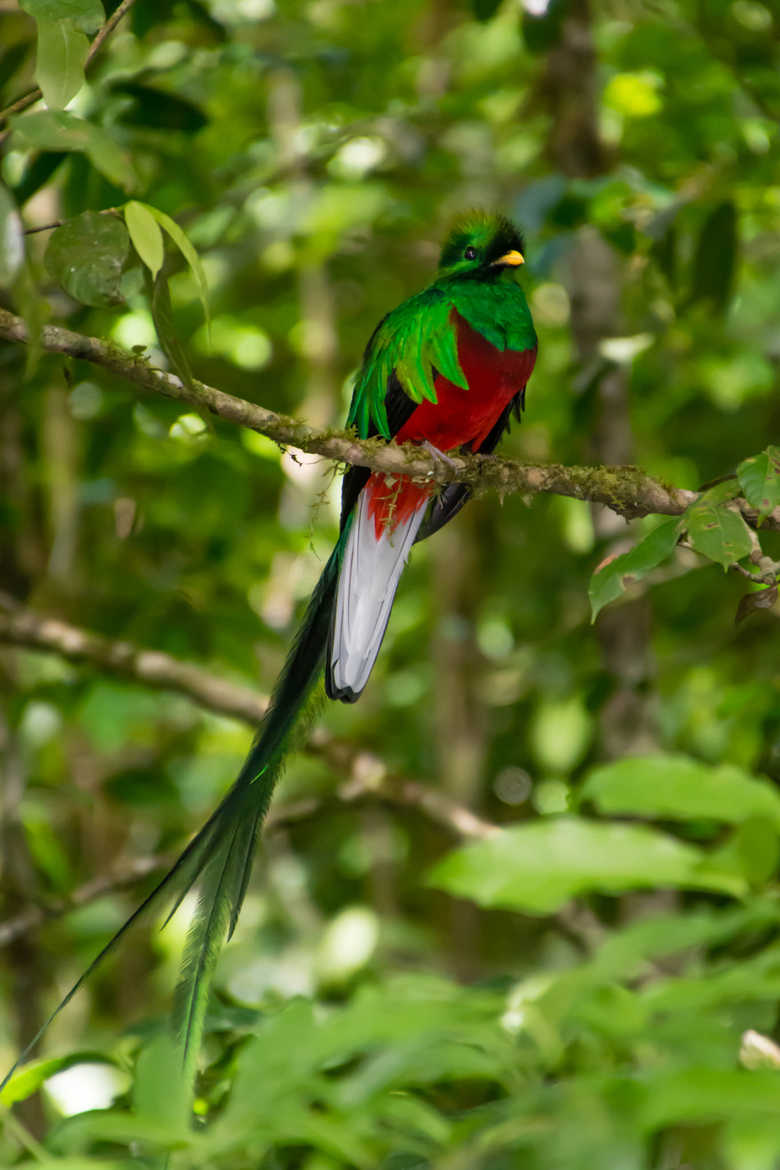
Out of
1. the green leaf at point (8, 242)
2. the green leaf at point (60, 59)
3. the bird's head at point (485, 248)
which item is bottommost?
the bird's head at point (485, 248)

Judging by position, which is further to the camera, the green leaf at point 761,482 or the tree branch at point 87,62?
the green leaf at point 761,482

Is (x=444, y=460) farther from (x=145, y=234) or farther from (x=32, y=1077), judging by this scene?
(x=32, y=1077)

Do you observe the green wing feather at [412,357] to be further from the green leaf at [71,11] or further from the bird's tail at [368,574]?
the green leaf at [71,11]

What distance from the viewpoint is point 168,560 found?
3.07 metres

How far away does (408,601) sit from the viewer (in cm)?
441

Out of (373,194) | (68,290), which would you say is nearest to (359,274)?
(373,194)

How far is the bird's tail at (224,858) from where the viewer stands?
1.45 meters

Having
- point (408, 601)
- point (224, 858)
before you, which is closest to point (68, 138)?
point (224, 858)

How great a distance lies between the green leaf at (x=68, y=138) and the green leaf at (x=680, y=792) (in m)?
0.63

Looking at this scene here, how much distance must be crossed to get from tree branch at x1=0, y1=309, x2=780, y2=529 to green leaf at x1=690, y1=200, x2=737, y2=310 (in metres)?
0.78

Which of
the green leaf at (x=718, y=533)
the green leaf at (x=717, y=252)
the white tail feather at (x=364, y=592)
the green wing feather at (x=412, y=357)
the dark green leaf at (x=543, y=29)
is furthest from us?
the dark green leaf at (x=543, y=29)

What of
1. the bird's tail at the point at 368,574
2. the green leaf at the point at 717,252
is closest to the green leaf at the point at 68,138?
the bird's tail at the point at 368,574

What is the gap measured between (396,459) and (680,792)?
1.17 meters

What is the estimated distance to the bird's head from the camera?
2510 mm
